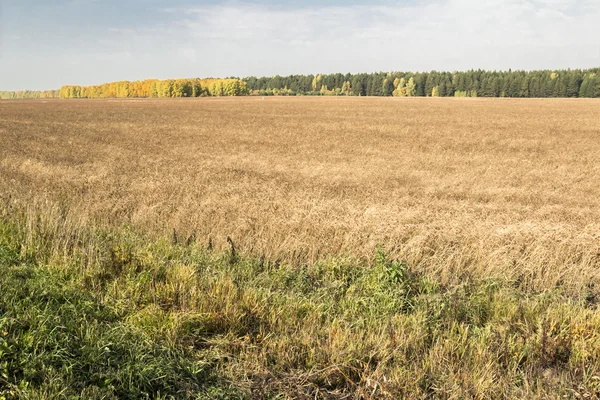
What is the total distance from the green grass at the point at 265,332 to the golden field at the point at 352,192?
4.64 ft

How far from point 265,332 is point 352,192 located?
34.9 ft

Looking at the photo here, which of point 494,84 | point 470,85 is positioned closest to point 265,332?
point 494,84

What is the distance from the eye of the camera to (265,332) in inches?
198

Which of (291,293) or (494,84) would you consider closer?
(291,293)

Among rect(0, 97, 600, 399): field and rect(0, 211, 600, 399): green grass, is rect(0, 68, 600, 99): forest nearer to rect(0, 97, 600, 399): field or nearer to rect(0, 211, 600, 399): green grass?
rect(0, 97, 600, 399): field

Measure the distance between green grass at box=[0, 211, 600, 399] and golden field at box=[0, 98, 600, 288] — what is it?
1.41 meters

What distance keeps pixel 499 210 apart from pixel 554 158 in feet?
46.4

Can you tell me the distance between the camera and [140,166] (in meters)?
20.0

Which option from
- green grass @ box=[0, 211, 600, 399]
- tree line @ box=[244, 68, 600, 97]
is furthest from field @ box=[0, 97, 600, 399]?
tree line @ box=[244, 68, 600, 97]

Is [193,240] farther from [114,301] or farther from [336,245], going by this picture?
[114,301]

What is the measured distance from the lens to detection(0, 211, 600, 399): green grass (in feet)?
12.8

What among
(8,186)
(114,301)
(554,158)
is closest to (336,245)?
(114,301)

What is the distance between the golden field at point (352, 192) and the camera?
8391 mm

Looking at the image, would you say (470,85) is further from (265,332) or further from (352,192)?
(265,332)
